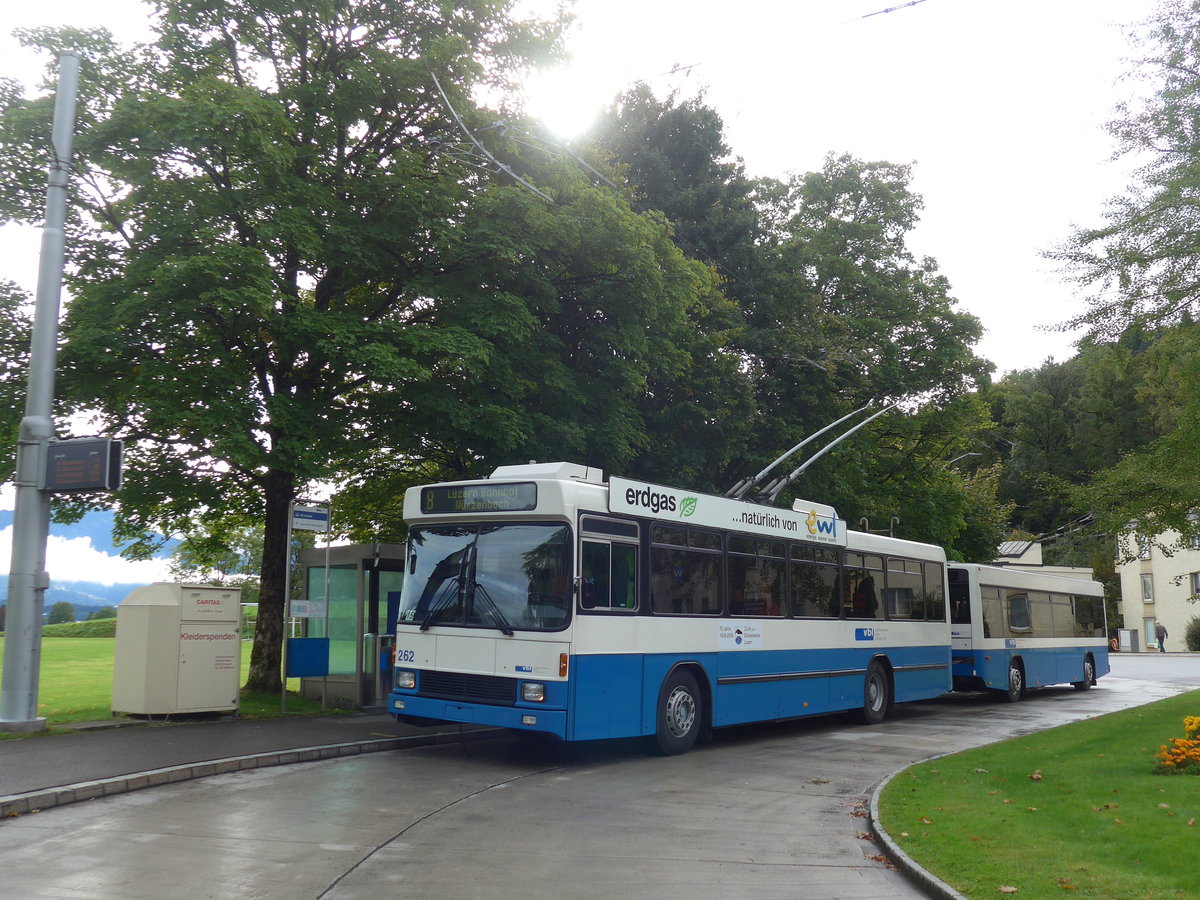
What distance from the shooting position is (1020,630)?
24.3m

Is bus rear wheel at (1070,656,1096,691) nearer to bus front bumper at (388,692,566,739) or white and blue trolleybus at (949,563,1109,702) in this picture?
white and blue trolleybus at (949,563,1109,702)

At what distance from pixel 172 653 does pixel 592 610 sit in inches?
235

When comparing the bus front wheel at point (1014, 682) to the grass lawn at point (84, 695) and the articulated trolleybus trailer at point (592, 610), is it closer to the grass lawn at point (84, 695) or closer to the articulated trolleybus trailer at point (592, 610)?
the articulated trolleybus trailer at point (592, 610)

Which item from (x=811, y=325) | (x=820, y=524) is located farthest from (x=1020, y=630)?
(x=820, y=524)

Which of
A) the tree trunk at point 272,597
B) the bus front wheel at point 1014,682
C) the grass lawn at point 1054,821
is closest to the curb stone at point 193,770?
the tree trunk at point 272,597

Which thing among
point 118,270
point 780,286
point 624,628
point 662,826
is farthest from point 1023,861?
point 780,286

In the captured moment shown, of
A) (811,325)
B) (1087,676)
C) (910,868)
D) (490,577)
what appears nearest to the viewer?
(910,868)

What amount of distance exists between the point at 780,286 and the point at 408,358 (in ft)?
51.8

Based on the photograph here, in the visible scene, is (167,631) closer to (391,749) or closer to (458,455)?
(391,749)

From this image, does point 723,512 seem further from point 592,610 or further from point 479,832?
point 479,832

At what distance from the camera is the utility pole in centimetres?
1268

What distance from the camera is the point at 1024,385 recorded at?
222 ft

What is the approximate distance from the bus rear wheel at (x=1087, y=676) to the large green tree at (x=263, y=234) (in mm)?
19300

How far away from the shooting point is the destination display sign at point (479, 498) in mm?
Result: 12008
